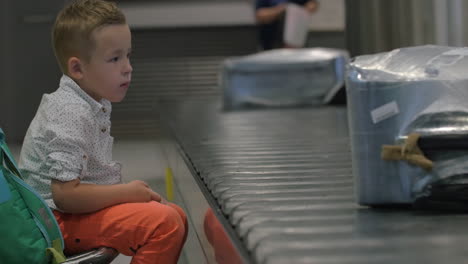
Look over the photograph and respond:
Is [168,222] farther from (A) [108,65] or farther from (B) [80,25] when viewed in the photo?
(B) [80,25]

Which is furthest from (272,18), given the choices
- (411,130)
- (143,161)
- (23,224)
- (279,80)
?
(23,224)

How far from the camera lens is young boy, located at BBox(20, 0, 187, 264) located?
1.74 m

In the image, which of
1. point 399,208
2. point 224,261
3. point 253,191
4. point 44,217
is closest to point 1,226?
point 44,217

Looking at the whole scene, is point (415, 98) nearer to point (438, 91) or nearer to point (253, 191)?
point (438, 91)

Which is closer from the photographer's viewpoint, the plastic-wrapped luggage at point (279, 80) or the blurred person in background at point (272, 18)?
the plastic-wrapped luggage at point (279, 80)

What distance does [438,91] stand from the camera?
→ 5.32 feet

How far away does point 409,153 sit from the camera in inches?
63.2

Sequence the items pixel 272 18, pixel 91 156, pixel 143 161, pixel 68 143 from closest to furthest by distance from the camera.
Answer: pixel 68 143 < pixel 91 156 < pixel 143 161 < pixel 272 18

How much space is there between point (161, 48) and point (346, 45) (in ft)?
7.13

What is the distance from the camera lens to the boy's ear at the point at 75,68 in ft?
6.13

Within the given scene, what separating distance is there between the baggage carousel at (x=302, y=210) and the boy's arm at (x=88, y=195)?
215 mm

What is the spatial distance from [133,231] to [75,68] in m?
0.42

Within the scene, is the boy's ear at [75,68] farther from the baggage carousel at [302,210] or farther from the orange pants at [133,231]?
the baggage carousel at [302,210]

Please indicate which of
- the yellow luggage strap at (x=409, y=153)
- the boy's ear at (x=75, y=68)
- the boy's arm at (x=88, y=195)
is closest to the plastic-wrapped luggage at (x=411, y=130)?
the yellow luggage strap at (x=409, y=153)
